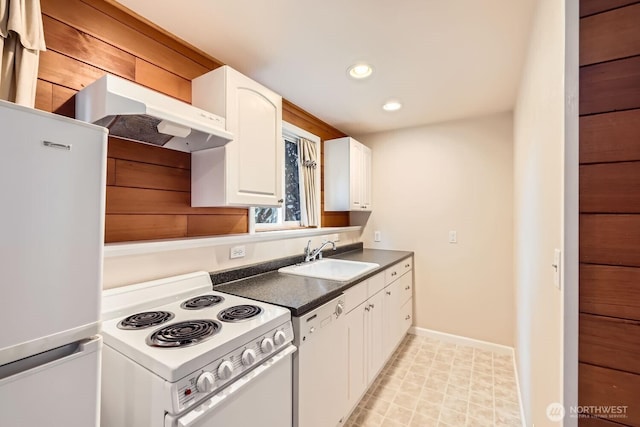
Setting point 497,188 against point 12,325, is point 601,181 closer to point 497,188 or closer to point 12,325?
point 12,325

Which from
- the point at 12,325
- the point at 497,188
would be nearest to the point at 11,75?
the point at 12,325

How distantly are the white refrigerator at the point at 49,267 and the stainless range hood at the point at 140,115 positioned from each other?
38 cm

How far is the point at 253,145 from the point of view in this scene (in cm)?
172

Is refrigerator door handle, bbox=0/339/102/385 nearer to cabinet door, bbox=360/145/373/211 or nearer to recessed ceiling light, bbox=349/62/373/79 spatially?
recessed ceiling light, bbox=349/62/373/79

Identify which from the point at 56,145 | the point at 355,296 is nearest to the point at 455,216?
the point at 355,296

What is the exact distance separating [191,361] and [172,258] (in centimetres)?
77

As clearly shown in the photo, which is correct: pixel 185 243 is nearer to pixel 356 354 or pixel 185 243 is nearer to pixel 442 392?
pixel 356 354

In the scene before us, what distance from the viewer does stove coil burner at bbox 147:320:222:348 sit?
3.13ft

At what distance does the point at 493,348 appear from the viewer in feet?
8.86

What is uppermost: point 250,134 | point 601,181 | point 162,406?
point 250,134

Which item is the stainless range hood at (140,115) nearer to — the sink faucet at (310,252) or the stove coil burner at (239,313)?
the stove coil burner at (239,313)

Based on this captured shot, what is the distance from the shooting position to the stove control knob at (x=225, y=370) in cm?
93

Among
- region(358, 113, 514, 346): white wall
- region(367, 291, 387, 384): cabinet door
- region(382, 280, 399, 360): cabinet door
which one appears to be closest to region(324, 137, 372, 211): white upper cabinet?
region(358, 113, 514, 346): white wall

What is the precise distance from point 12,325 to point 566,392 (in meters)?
1.40
